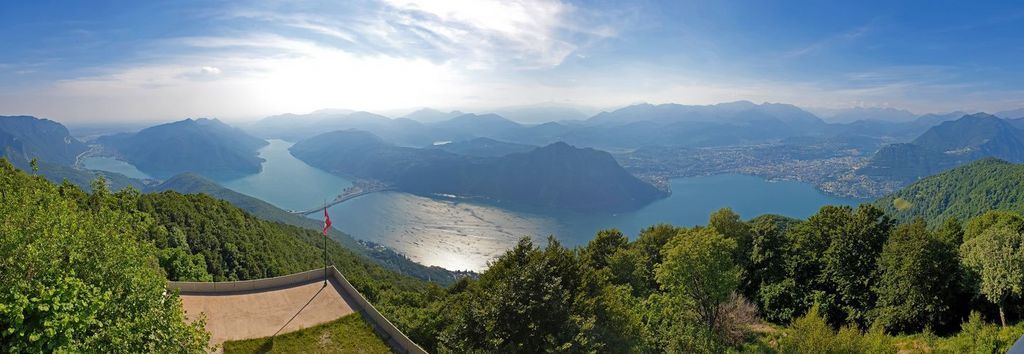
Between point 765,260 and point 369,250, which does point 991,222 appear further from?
point 369,250

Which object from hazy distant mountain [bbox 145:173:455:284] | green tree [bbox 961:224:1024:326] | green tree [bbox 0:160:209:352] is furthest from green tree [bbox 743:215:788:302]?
hazy distant mountain [bbox 145:173:455:284]

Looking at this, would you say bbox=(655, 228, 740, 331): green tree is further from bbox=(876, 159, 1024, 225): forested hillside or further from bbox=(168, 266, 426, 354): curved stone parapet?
bbox=(876, 159, 1024, 225): forested hillside

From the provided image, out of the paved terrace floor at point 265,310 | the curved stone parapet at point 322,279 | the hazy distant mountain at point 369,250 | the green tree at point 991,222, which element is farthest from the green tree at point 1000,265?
the hazy distant mountain at point 369,250

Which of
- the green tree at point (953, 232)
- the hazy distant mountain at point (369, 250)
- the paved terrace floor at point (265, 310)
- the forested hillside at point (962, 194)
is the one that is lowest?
the hazy distant mountain at point (369, 250)

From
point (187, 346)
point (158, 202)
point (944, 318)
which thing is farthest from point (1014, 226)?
point (158, 202)

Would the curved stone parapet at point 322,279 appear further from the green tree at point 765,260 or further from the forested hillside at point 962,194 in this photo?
the forested hillside at point 962,194

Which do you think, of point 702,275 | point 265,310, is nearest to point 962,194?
point 702,275
